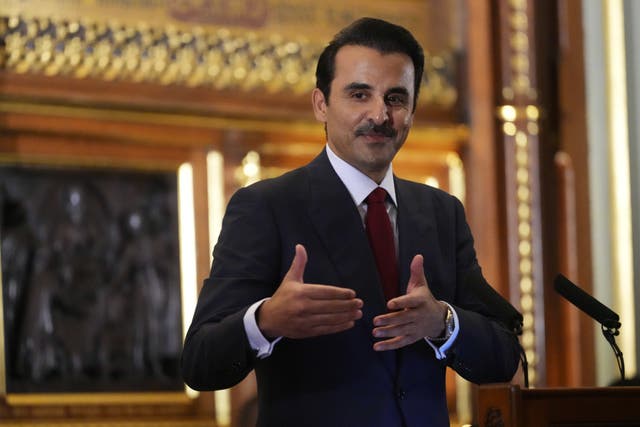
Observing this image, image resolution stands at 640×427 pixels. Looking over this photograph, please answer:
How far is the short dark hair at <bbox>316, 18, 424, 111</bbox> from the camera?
2.21 m

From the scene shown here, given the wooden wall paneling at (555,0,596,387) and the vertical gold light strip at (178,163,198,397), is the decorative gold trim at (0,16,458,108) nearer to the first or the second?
the vertical gold light strip at (178,163,198,397)

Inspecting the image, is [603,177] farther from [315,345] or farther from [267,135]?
[315,345]

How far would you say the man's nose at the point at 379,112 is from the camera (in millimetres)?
2139

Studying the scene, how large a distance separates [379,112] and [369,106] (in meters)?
0.03

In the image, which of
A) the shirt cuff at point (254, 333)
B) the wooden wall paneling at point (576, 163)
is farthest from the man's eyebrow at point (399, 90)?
the wooden wall paneling at point (576, 163)

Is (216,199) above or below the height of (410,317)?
above

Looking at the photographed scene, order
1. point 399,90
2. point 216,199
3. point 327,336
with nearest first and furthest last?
point 327,336
point 399,90
point 216,199

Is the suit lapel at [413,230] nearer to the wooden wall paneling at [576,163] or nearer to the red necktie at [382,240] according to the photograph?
the red necktie at [382,240]

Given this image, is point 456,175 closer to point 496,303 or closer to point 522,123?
point 522,123

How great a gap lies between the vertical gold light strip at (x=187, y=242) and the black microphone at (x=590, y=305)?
1963mm

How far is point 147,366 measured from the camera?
390 centimetres

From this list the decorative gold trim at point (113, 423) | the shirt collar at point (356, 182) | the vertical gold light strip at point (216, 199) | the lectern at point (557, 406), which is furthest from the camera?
the vertical gold light strip at point (216, 199)

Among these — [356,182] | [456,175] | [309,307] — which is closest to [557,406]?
[309,307]

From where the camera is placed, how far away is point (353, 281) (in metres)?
2.11
